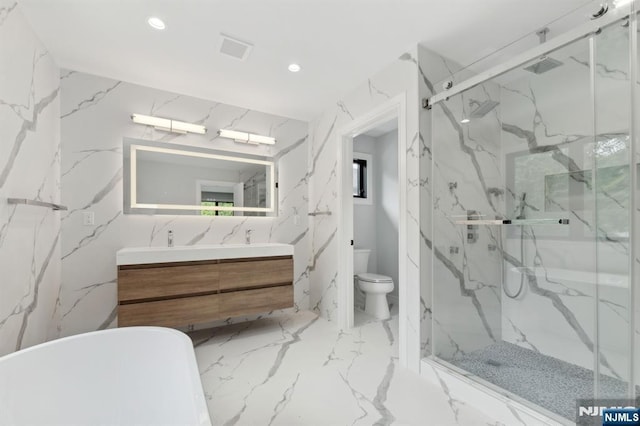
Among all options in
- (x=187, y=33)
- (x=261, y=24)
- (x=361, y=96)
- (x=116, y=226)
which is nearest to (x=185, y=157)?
(x=116, y=226)

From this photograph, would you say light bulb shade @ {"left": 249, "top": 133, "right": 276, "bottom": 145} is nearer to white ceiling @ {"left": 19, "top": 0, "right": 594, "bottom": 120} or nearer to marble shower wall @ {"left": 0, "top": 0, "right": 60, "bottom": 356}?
white ceiling @ {"left": 19, "top": 0, "right": 594, "bottom": 120}

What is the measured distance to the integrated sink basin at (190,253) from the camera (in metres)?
2.26

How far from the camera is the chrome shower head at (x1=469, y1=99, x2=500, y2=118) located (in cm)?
229

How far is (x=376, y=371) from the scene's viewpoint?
6.91ft

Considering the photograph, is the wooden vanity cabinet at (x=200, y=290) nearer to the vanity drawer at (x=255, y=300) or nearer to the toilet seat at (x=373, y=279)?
the vanity drawer at (x=255, y=300)

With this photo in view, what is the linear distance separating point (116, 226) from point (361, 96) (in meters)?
2.53

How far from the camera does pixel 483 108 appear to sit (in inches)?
91.5

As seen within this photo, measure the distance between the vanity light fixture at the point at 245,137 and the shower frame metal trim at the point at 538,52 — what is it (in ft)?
5.84

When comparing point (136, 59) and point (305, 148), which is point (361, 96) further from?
point (136, 59)

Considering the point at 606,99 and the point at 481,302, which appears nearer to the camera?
the point at 606,99

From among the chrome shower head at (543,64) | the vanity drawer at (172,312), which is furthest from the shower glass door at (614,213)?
the vanity drawer at (172,312)

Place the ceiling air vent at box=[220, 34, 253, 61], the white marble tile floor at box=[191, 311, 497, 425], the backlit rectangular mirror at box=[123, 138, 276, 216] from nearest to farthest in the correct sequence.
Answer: the white marble tile floor at box=[191, 311, 497, 425] → the ceiling air vent at box=[220, 34, 253, 61] → the backlit rectangular mirror at box=[123, 138, 276, 216]

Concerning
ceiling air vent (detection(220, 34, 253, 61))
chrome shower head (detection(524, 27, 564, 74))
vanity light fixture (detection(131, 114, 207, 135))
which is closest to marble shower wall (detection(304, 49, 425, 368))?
chrome shower head (detection(524, 27, 564, 74))

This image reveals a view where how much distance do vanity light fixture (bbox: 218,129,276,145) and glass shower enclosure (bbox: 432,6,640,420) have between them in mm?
1838
